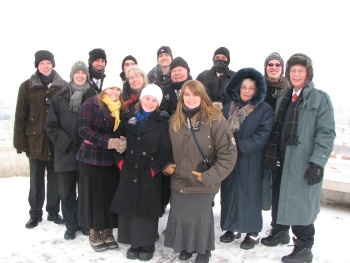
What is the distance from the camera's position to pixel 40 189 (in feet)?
14.6

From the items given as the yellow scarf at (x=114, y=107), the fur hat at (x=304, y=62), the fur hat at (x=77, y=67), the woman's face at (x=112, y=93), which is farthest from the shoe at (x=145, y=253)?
the fur hat at (x=304, y=62)

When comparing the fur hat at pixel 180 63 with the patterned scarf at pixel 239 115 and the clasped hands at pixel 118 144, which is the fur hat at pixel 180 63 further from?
the clasped hands at pixel 118 144

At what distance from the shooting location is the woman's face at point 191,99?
134 inches

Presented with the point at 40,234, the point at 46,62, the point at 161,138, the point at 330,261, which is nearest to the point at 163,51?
the point at 46,62

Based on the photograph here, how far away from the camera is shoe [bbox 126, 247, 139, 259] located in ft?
11.6

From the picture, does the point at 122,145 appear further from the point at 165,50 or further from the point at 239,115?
the point at 165,50

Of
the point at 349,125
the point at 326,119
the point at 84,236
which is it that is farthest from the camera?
the point at 349,125

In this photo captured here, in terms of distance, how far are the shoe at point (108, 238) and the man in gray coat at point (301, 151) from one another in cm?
194

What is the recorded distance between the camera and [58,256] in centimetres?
355

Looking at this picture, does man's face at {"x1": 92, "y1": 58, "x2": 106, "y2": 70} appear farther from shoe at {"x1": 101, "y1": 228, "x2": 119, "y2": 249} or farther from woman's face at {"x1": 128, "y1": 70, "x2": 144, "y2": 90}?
shoe at {"x1": 101, "y1": 228, "x2": 119, "y2": 249}

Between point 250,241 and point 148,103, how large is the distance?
6.92 feet

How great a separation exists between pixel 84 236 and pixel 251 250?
213 cm

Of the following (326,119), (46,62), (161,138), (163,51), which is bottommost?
(161,138)

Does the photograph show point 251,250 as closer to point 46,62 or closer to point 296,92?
point 296,92
